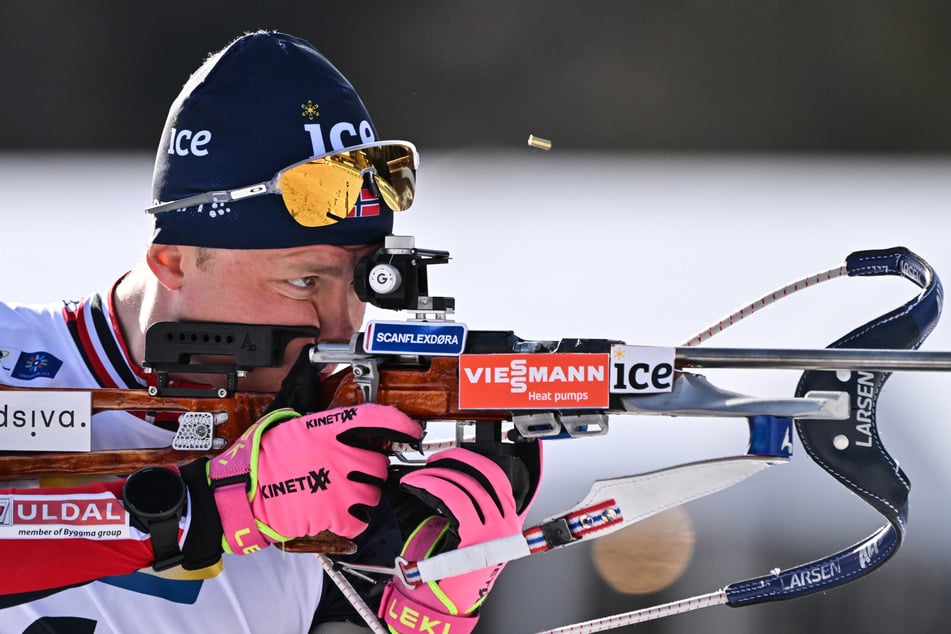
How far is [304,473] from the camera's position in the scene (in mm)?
2633

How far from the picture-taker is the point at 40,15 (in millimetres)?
6242

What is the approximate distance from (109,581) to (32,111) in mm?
4030

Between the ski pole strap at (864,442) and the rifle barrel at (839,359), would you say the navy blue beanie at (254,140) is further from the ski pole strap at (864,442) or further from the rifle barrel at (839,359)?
the ski pole strap at (864,442)

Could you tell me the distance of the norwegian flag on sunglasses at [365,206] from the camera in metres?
2.98

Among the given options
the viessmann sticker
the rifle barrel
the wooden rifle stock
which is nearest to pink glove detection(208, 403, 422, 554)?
the wooden rifle stock

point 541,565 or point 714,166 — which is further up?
point 714,166

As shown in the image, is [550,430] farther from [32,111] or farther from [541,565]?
[32,111]

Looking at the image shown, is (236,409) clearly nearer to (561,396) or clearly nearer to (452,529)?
(452,529)

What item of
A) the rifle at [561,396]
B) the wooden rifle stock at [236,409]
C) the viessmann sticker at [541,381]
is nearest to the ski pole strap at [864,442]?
the rifle at [561,396]

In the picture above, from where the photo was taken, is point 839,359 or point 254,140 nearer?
point 839,359

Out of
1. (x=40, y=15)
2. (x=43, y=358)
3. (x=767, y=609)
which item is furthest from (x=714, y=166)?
(x=43, y=358)

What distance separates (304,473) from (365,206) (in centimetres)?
68

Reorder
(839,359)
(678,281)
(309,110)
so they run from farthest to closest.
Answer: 1. (678,281)
2. (309,110)
3. (839,359)

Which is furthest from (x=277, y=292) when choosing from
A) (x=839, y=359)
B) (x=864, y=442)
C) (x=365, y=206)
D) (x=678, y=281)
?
(x=678, y=281)
